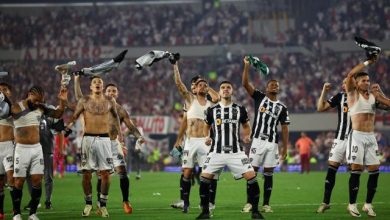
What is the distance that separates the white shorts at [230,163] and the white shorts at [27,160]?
3331 mm

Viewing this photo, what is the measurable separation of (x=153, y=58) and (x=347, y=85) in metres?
4.21

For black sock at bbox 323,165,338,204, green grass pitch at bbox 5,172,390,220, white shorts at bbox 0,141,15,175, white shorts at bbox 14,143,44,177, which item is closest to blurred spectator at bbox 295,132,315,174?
green grass pitch at bbox 5,172,390,220

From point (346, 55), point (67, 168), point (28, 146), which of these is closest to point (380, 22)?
point (346, 55)

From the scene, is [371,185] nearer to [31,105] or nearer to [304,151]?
[31,105]

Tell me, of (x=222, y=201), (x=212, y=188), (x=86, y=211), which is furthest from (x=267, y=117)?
(x=86, y=211)

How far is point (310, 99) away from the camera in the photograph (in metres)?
52.1

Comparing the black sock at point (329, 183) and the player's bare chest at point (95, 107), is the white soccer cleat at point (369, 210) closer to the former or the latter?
the black sock at point (329, 183)

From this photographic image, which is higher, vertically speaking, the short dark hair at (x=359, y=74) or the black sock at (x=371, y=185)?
the short dark hair at (x=359, y=74)

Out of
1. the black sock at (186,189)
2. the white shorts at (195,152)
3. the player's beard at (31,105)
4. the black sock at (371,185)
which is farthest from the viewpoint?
the white shorts at (195,152)

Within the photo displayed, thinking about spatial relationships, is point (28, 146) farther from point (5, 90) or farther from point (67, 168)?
point (67, 168)

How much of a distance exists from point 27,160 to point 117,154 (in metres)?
3.16

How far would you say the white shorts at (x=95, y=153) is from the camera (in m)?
17.6

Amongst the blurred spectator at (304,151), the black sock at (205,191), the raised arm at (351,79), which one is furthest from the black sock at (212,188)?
the blurred spectator at (304,151)

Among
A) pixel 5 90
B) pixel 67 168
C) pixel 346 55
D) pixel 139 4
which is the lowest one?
pixel 67 168
